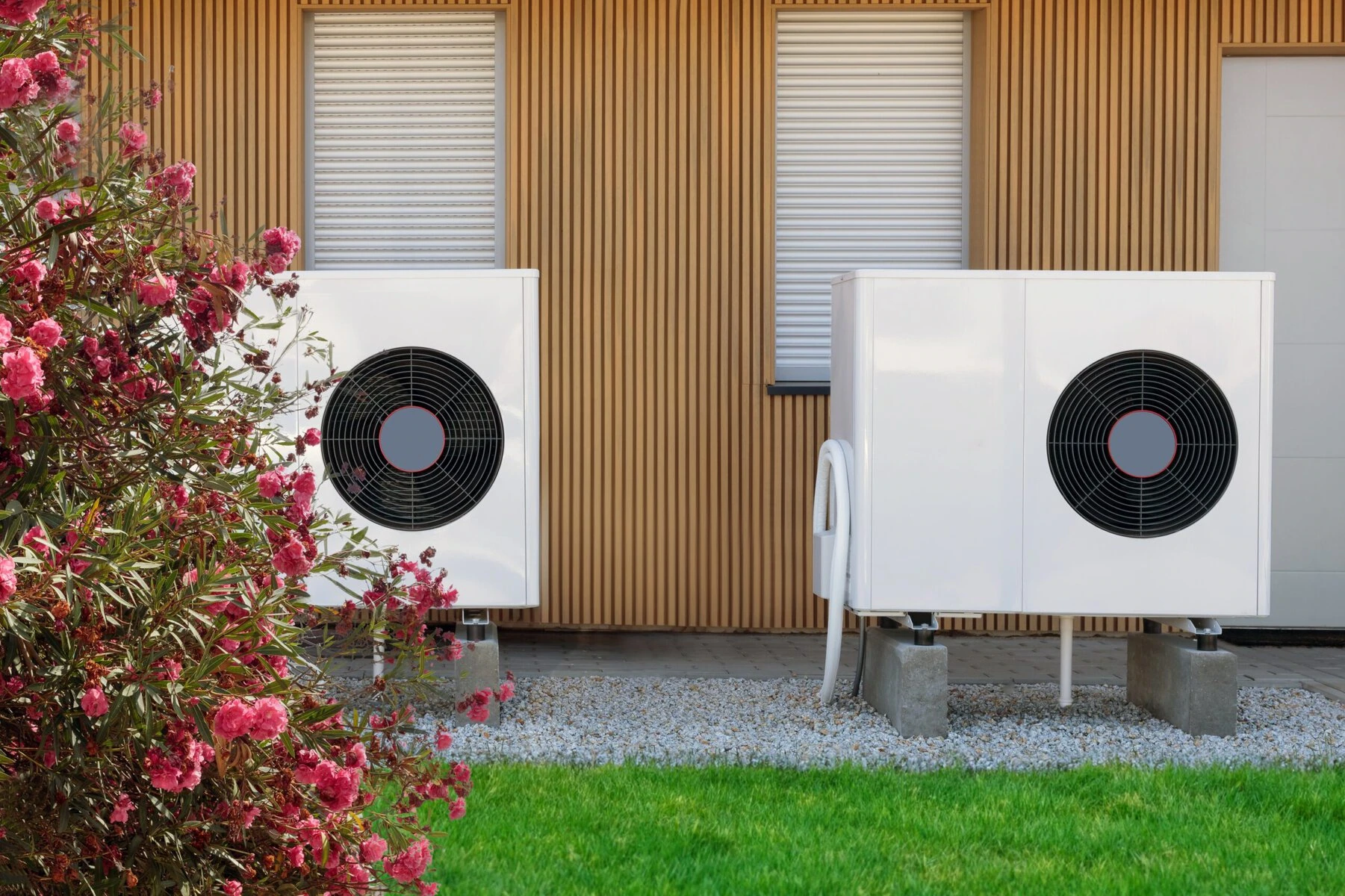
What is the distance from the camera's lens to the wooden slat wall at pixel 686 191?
23.4 ft

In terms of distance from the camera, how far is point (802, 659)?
6.51 meters

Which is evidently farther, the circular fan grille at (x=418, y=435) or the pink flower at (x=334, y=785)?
the circular fan grille at (x=418, y=435)

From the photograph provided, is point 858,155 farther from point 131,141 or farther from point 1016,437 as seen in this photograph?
point 131,141

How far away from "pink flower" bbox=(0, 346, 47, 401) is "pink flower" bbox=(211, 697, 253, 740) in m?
0.41

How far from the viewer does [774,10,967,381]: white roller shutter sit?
7.31m

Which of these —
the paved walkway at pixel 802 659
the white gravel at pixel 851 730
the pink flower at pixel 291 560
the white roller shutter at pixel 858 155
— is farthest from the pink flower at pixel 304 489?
the white roller shutter at pixel 858 155

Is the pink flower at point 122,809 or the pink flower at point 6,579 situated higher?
the pink flower at point 6,579

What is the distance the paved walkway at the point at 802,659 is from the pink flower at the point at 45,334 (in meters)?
4.48

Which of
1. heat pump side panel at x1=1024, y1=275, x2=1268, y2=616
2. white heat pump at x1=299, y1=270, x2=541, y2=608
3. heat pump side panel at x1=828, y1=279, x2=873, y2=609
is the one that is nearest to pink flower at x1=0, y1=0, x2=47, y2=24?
white heat pump at x1=299, y1=270, x2=541, y2=608

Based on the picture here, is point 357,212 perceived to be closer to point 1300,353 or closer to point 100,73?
point 100,73

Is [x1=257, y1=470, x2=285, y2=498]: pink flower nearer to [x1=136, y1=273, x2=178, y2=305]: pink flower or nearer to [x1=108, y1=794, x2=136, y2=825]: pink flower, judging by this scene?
[x1=136, y1=273, x2=178, y2=305]: pink flower

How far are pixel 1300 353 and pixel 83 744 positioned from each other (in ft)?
23.5

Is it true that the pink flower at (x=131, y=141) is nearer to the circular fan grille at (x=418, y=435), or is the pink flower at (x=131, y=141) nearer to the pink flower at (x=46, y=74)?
the pink flower at (x=46, y=74)

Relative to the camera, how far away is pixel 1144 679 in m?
5.25
